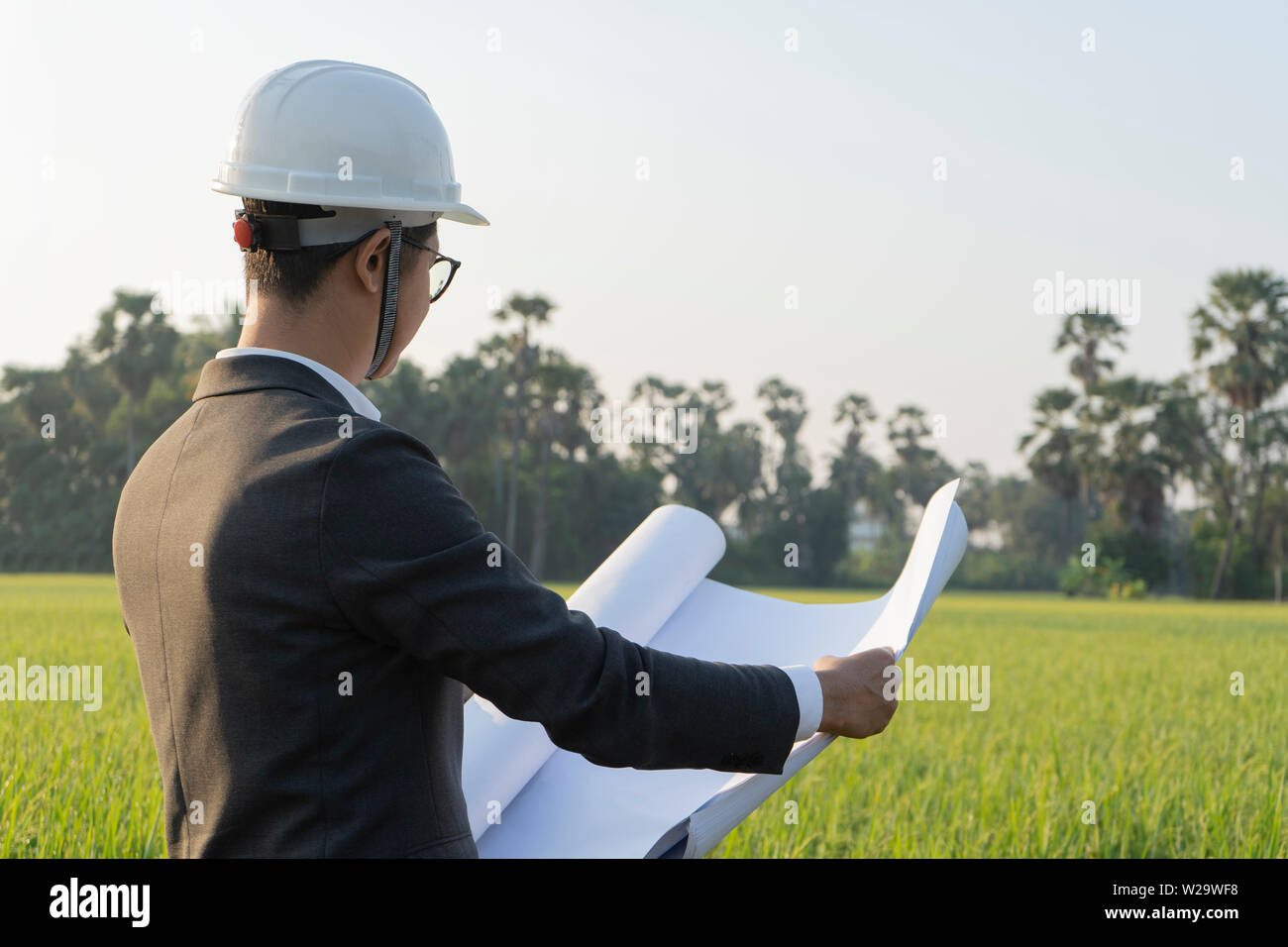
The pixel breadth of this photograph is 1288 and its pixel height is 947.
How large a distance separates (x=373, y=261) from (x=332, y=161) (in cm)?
16

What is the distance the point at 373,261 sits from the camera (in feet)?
5.49

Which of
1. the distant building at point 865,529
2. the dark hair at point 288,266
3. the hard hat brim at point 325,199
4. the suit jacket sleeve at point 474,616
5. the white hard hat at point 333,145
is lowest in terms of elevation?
the distant building at point 865,529

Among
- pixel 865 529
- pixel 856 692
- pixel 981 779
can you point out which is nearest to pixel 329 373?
pixel 856 692

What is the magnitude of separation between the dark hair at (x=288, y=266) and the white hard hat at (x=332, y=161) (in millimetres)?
11

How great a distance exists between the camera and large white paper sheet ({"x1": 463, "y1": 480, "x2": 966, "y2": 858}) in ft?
5.98

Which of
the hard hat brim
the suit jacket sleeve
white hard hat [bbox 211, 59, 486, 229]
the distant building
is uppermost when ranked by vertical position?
white hard hat [bbox 211, 59, 486, 229]

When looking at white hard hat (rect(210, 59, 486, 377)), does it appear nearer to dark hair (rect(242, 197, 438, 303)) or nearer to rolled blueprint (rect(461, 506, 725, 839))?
dark hair (rect(242, 197, 438, 303))

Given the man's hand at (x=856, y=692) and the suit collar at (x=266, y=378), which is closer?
the suit collar at (x=266, y=378)

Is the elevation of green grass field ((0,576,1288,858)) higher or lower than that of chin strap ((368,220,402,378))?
lower

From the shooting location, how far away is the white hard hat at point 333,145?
5.42 feet

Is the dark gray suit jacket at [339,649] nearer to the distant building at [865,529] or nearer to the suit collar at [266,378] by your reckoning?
the suit collar at [266,378]

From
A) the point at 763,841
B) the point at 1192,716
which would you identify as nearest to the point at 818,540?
the point at 1192,716

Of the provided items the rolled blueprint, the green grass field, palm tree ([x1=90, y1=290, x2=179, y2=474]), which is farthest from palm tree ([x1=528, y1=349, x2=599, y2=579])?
the rolled blueprint

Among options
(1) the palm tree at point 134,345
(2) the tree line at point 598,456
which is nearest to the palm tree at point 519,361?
(2) the tree line at point 598,456
